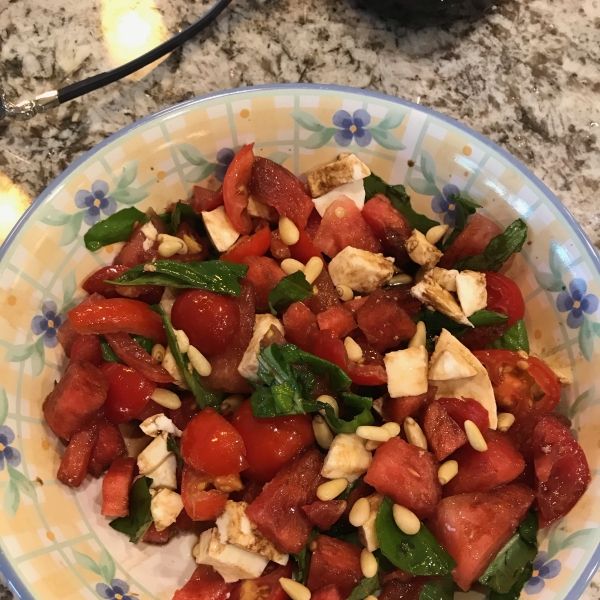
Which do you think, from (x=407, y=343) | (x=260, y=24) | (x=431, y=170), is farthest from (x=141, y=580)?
(x=260, y=24)

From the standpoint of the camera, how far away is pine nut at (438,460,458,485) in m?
1.32

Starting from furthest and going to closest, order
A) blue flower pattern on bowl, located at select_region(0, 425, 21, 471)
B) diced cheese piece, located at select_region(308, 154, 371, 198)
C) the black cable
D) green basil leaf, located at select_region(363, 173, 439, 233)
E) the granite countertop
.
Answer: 1. the granite countertop
2. the black cable
3. green basil leaf, located at select_region(363, 173, 439, 233)
4. diced cheese piece, located at select_region(308, 154, 371, 198)
5. blue flower pattern on bowl, located at select_region(0, 425, 21, 471)

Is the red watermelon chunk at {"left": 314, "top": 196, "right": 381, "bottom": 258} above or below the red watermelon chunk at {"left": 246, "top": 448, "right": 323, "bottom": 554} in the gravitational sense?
above

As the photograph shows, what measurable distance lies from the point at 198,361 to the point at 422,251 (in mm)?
661

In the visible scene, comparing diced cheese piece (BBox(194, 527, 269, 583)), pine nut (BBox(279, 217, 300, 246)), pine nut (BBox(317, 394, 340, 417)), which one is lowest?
diced cheese piece (BBox(194, 527, 269, 583))

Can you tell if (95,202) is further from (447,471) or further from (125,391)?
(447,471)

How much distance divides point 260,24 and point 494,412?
4.87 feet

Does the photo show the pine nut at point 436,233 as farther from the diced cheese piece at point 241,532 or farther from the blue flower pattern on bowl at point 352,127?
the diced cheese piece at point 241,532

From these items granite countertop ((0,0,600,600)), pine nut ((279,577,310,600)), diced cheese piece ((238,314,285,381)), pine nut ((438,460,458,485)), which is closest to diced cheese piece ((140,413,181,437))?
diced cheese piece ((238,314,285,381))

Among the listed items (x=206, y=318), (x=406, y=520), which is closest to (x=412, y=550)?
(x=406, y=520)

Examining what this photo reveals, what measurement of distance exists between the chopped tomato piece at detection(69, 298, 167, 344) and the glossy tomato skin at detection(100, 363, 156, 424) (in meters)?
0.10

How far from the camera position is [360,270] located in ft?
4.76

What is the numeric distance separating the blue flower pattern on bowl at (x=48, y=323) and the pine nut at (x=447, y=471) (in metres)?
1.01

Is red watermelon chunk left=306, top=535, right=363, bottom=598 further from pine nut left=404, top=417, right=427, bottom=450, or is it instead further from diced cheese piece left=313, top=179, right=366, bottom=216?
diced cheese piece left=313, top=179, right=366, bottom=216
